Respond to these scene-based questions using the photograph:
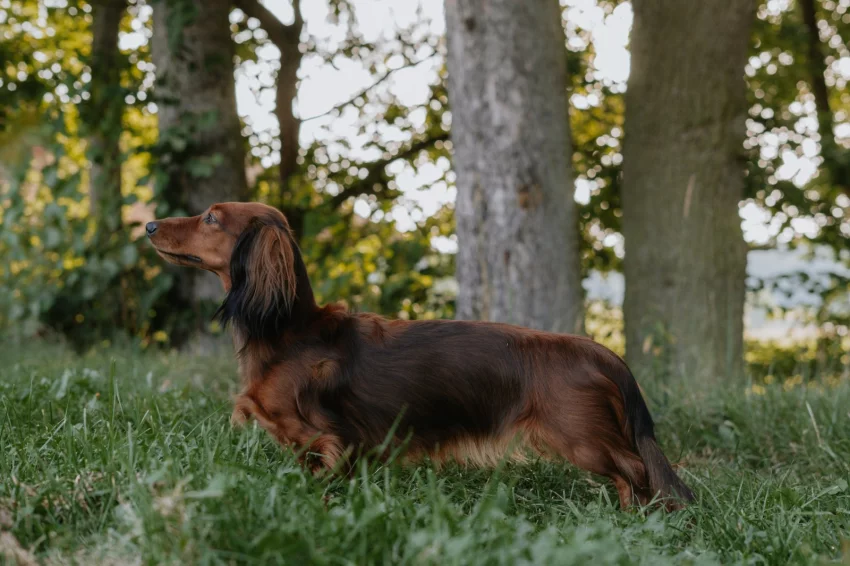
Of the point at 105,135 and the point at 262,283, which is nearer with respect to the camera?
the point at 262,283

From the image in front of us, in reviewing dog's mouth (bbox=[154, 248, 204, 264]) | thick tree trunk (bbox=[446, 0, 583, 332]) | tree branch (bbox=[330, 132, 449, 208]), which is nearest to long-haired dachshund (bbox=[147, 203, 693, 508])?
dog's mouth (bbox=[154, 248, 204, 264])

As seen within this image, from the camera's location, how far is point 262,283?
3184mm

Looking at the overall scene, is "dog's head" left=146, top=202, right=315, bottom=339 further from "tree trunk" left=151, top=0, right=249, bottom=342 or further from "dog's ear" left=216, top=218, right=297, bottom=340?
"tree trunk" left=151, top=0, right=249, bottom=342

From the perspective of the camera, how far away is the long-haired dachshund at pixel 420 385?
9.70ft

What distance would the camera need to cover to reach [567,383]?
298cm

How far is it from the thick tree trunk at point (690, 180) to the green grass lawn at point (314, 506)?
187 cm

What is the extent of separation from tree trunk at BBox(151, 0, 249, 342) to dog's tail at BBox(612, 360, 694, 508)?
15.4 ft

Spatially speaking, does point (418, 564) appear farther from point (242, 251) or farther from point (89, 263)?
point (89, 263)

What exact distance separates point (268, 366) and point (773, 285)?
609 centimetres

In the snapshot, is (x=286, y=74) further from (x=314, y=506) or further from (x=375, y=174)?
(x=314, y=506)

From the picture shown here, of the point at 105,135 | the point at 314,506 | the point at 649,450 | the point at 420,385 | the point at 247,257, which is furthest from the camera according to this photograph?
the point at 105,135

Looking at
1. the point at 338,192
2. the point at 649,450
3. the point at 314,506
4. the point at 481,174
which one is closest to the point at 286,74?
the point at 338,192

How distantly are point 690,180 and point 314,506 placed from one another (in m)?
4.42

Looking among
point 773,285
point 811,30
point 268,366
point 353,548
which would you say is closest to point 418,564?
point 353,548
